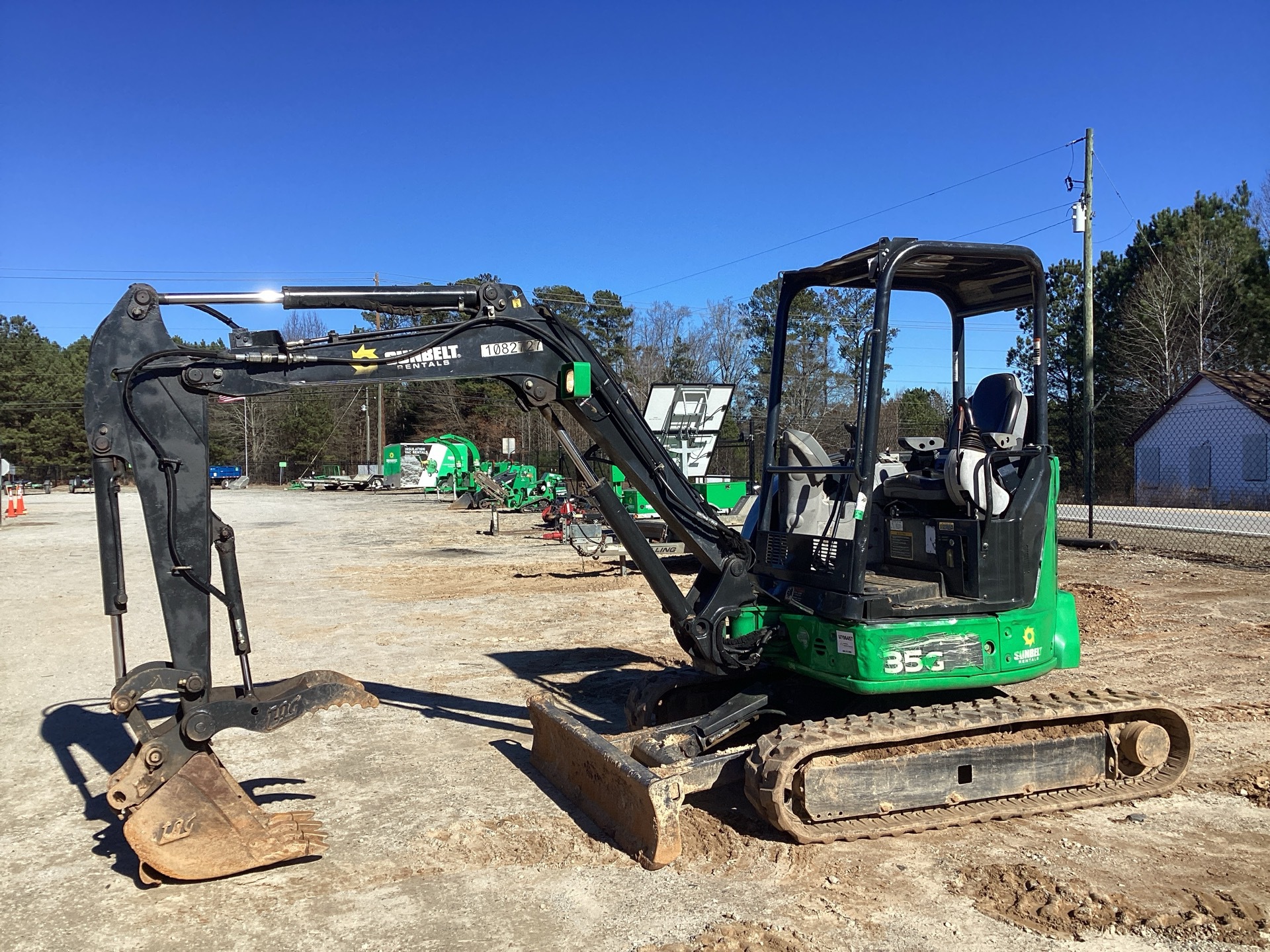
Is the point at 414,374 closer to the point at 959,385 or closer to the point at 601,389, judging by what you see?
the point at 601,389

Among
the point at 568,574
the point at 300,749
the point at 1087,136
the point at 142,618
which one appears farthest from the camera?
the point at 1087,136

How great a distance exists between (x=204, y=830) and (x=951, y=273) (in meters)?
5.21

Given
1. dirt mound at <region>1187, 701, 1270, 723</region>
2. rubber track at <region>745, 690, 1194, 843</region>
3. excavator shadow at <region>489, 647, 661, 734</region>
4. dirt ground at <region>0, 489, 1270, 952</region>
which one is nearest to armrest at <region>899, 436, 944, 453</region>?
rubber track at <region>745, 690, 1194, 843</region>

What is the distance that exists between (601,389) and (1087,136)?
1813cm

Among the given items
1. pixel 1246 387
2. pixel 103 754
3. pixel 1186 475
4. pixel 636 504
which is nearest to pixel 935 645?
pixel 103 754

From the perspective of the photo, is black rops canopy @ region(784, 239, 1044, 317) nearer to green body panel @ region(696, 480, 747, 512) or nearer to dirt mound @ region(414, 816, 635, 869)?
dirt mound @ region(414, 816, 635, 869)

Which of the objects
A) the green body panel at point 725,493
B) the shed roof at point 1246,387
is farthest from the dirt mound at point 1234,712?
the shed roof at point 1246,387

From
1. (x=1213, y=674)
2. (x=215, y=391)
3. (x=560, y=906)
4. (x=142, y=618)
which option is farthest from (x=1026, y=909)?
(x=142, y=618)

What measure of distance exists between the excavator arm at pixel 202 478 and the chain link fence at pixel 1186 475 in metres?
16.6

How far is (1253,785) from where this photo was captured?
18.6 feet

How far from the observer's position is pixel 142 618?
40.1ft

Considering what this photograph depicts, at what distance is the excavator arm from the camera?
451 centimetres

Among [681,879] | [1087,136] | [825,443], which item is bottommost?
[681,879]

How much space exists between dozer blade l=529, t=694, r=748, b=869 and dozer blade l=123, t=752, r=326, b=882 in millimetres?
1496
